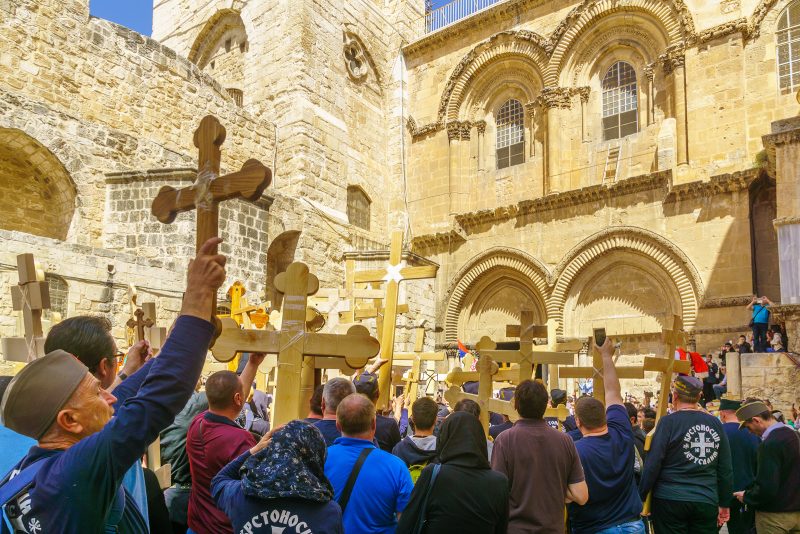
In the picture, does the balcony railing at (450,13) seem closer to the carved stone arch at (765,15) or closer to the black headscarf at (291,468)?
the carved stone arch at (765,15)

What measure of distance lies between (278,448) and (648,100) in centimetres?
1747

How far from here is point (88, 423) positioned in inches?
72.4

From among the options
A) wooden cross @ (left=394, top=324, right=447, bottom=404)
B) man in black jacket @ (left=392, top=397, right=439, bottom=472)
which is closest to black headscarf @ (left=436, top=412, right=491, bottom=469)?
Result: man in black jacket @ (left=392, top=397, right=439, bottom=472)

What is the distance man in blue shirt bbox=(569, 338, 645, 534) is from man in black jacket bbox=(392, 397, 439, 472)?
83cm

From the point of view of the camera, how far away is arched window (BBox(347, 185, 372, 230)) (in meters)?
20.3

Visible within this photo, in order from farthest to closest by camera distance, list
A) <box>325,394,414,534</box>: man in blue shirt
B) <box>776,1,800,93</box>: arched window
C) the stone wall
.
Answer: <box>776,1,800,93</box>: arched window < the stone wall < <box>325,394,414,534</box>: man in blue shirt

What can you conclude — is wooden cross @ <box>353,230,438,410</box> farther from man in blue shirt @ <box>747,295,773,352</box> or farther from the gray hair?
man in blue shirt @ <box>747,295,773,352</box>

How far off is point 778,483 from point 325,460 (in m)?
3.86

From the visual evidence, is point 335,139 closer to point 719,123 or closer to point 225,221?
point 225,221

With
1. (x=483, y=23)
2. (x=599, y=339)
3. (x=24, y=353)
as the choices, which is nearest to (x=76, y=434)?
(x=24, y=353)

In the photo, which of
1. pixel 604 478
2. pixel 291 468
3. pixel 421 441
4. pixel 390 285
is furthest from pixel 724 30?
pixel 291 468

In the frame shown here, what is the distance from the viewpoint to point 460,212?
20281 mm

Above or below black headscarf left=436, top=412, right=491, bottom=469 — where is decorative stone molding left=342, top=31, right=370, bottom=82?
above

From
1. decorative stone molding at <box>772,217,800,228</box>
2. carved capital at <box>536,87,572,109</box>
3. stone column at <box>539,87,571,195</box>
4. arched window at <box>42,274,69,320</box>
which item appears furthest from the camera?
carved capital at <box>536,87,572,109</box>
